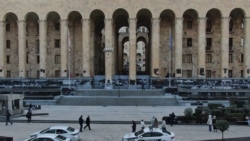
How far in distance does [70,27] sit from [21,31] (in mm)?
7699

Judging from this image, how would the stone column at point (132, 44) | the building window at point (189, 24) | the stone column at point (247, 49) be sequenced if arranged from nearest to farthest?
the stone column at point (247, 49) → the stone column at point (132, 44) → the building window at point (189, 24)

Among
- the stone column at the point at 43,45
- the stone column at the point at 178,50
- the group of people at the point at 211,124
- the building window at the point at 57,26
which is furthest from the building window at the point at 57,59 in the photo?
the group of people at the point at 211,124

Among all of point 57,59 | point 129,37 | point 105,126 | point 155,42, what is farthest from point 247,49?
point 105,126

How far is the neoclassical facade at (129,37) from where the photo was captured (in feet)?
186

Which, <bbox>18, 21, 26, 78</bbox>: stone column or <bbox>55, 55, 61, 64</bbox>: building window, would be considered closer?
<bbox>18, 21, 26, 78</bbox>: stone column

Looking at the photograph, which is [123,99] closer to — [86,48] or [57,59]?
[86,48]

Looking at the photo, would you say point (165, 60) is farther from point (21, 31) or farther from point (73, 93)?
point (21, 31)

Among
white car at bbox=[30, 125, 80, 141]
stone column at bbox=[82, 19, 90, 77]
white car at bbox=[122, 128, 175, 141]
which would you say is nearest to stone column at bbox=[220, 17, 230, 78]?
stone column at bbox=[82, 19, 90, 77]

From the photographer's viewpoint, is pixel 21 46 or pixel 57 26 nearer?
pixel 21 46

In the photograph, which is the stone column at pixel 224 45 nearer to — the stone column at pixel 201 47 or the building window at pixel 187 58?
the stone column at pixel 201 47

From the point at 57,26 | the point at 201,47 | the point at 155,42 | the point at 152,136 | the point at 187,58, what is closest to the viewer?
the point at 152,136

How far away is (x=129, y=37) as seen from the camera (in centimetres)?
5738

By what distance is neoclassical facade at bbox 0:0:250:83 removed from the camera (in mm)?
56562

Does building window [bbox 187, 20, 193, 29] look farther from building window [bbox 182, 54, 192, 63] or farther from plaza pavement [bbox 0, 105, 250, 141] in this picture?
plaza pavement [bbox 0, 105, 250, 141]
